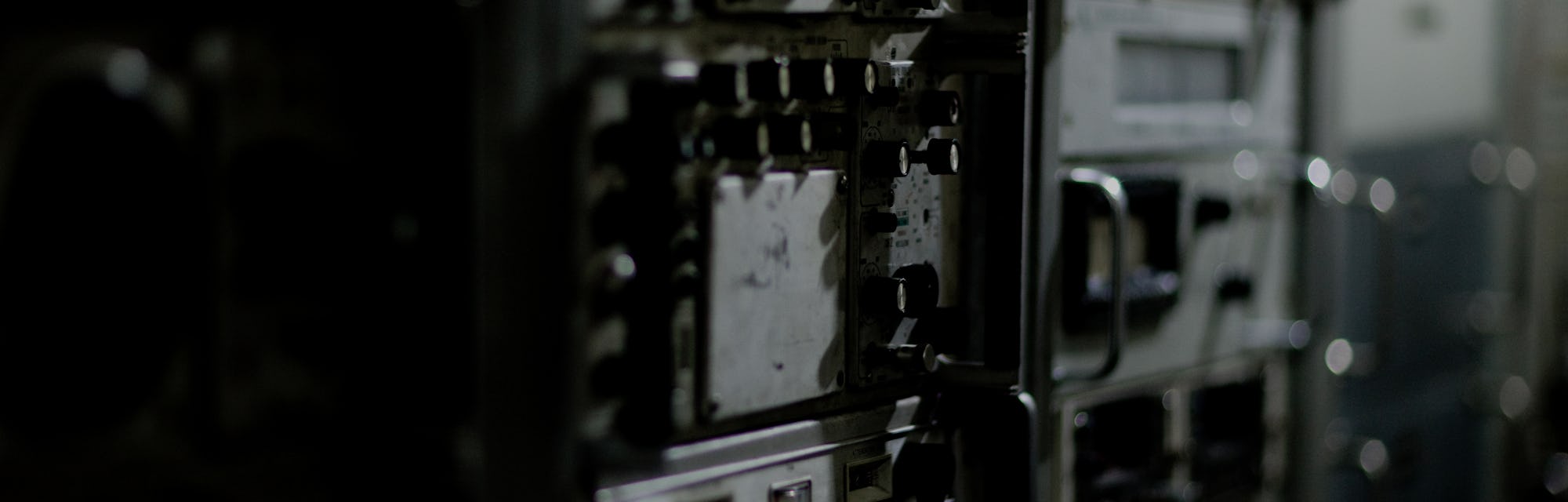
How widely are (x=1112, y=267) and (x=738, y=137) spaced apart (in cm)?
82

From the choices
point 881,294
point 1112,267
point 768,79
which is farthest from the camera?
point 1112,267

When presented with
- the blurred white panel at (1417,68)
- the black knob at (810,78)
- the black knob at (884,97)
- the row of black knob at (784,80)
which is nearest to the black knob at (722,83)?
the row of black knob at (784,80)

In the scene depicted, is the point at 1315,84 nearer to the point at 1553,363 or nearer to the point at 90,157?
the point at 1553,363

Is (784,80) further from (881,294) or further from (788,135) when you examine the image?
(881,294)

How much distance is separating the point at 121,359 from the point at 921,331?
3.50 feet

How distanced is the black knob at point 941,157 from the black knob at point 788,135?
0.27m

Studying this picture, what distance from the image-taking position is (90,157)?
1353 millimetres

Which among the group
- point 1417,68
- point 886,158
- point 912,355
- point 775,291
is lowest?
point 912,355

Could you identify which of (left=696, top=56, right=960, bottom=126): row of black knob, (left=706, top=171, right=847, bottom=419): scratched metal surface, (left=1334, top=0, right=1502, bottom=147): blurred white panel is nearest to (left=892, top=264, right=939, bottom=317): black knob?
(left=706, top=171, right=847, bottom=419): scratched metal surface

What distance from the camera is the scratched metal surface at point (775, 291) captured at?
168cm

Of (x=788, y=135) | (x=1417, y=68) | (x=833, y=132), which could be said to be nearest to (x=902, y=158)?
(x=833, y=132)

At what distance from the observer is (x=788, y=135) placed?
5.75 ft

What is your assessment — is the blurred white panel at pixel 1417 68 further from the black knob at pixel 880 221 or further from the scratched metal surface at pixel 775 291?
the scratched metal surface at pixel 775 291

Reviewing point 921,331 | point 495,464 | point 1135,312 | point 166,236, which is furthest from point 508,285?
point 1135,312
